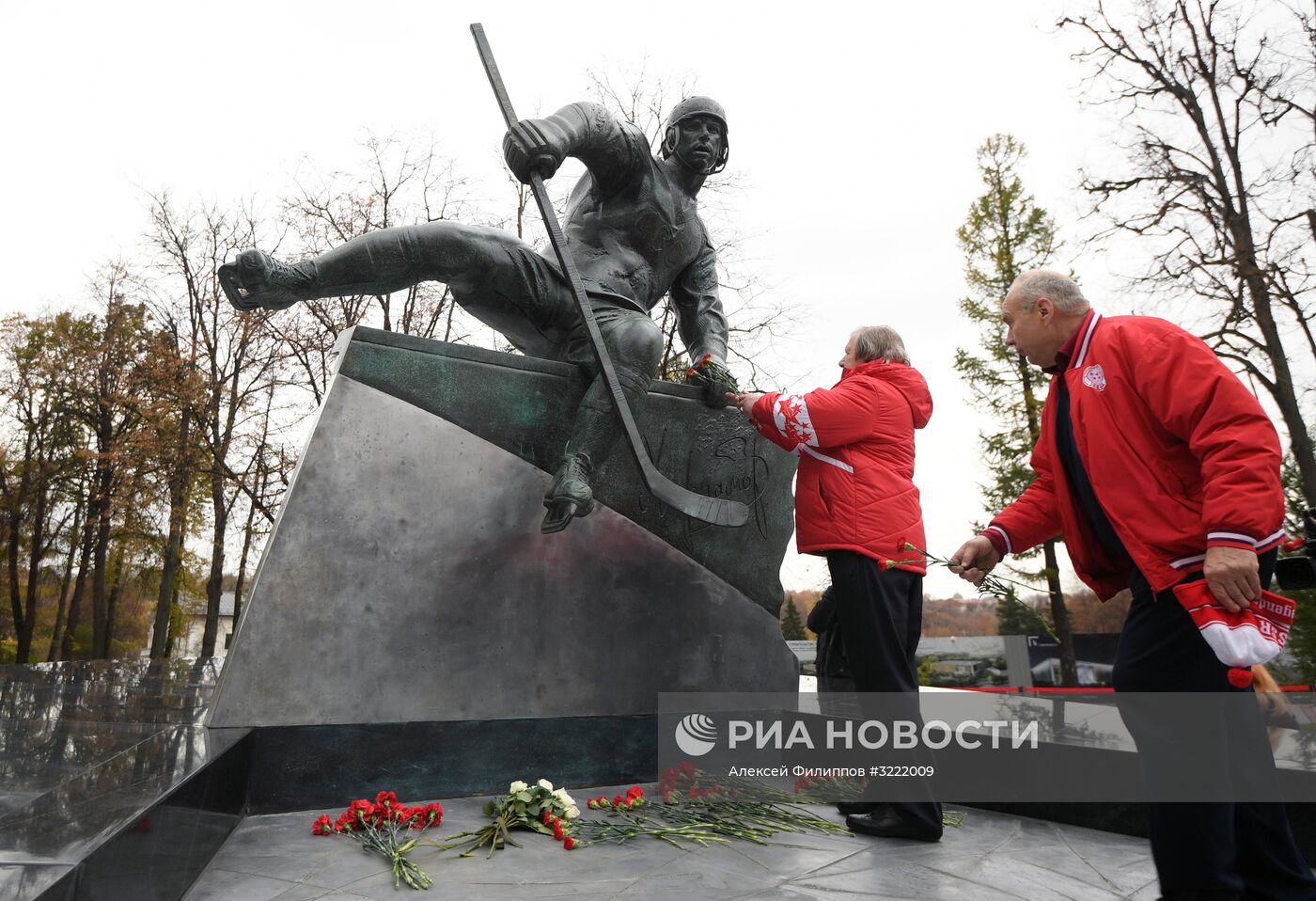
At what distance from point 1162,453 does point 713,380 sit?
8.07ft

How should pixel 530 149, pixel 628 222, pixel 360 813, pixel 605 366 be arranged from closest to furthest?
pixel 360 813, pixel 530 149, pixel 605 366, pixel 628 222

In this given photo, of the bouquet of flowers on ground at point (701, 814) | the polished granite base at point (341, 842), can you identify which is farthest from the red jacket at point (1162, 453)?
the bouquet of flowers on ground at point (701, 814)

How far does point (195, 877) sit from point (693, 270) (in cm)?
339

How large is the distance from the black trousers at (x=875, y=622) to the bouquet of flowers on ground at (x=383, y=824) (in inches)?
61.8

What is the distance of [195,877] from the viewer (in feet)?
7.20

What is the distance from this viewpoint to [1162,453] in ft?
6.37

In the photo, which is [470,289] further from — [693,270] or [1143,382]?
[1143,382]

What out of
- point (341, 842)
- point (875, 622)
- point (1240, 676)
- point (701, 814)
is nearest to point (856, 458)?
point (875, 622)

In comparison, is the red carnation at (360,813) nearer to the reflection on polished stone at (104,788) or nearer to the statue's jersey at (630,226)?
the reflection on polished stone at (104,788)

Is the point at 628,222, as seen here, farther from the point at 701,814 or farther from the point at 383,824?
the point at 383,824

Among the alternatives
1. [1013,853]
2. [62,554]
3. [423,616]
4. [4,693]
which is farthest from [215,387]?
[1013,853]

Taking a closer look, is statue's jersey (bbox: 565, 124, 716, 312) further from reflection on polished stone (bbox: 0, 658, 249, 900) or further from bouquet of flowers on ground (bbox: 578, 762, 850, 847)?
reflection on polished stone (bbox: 0, 658, 249, 900)

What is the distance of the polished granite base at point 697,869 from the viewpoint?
226cm

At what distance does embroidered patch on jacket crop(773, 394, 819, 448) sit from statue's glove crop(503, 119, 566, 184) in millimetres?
1320
